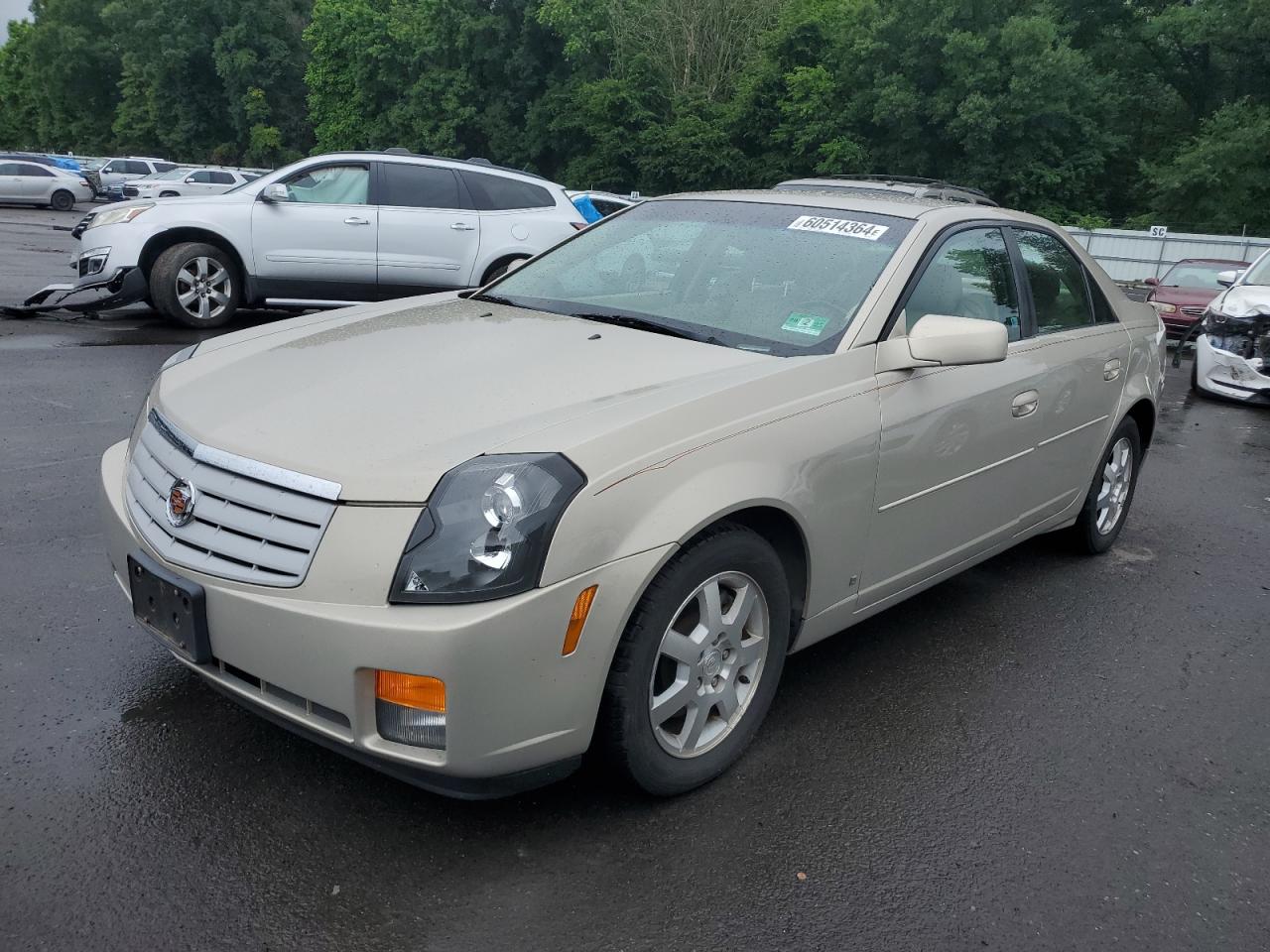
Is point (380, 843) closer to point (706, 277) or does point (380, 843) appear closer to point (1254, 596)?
point (706, 277)

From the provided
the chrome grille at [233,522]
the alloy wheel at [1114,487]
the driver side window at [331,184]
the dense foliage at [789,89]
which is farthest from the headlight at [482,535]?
the dense foliage at [789,89]

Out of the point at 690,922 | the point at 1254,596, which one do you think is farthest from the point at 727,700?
the point at 1254,596

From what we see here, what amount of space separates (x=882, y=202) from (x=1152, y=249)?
26.2m

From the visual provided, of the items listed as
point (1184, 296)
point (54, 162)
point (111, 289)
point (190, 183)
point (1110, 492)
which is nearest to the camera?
point (1110, 492)

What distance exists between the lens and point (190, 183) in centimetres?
3256

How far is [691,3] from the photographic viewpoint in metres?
44.1

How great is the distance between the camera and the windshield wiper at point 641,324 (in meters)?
3.40

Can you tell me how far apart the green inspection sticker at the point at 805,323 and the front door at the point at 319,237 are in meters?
7.62

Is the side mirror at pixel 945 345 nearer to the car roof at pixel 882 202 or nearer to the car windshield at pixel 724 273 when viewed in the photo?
the car windshield at pixel 724 273

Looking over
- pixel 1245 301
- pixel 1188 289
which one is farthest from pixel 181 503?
pixel 1188 289

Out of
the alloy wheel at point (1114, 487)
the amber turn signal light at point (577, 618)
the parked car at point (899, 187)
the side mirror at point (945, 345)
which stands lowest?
the alloy wheel at point (1114, 487)

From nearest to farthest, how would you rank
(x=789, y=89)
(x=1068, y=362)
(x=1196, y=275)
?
1. (x=1068, y=362)
2. (x=1196, y=275)
3. (x=789, y=89)

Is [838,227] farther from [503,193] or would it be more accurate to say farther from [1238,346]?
[1238,346]

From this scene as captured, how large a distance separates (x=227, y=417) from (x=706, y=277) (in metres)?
1.71
